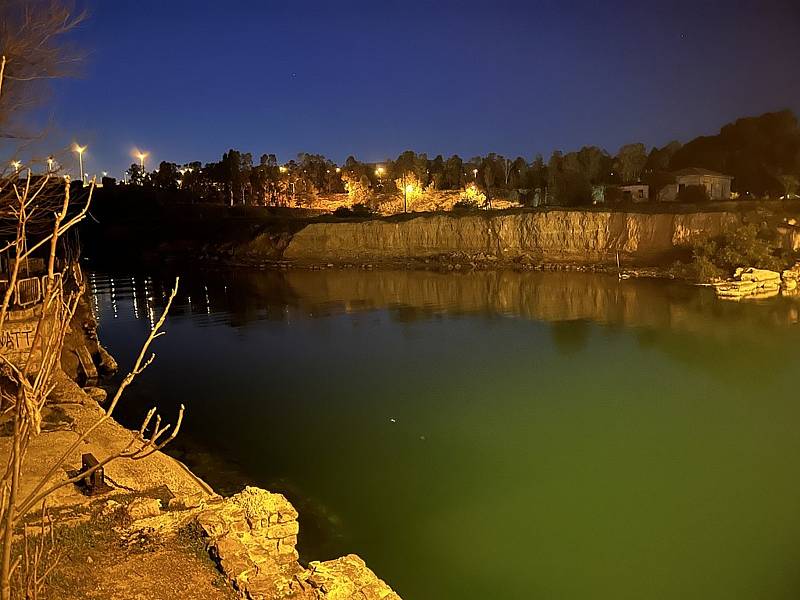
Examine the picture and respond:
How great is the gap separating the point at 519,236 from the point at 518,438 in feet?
157

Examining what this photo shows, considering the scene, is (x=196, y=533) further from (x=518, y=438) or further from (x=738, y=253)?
(x=738, y=253)

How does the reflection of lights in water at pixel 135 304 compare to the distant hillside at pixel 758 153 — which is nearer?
the reflection of lights in water at pixel 135 304

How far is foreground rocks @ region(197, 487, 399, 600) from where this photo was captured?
307 inches

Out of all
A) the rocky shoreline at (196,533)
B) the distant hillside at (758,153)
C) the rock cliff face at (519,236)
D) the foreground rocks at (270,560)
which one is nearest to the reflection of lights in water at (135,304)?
the rock cliff face at (519,236)

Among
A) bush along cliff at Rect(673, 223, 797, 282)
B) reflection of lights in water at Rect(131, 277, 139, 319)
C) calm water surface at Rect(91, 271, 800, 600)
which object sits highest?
bush along cliff at Rect(673, 223, 797, 282)

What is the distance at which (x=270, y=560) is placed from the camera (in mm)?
8484

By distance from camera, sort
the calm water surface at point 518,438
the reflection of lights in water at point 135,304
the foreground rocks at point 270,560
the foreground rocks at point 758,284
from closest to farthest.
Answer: the foreground rocks at point 270,560 < the calm water surface at point 518,438 < the foreground rocks at point 758,284 < the reflection of lights in water at point 135,304

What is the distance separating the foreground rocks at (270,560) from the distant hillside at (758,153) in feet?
224

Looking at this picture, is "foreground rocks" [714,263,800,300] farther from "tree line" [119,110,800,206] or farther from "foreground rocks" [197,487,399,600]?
"foreground rocks" [197,487,399,600]

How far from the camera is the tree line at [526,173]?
231 feet

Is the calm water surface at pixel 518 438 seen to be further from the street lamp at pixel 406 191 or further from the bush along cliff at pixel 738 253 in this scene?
the street lamp at pixel 406 191

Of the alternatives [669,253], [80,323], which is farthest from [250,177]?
[80,323]

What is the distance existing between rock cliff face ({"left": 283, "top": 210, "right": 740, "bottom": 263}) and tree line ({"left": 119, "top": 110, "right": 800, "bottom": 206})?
13478 millimetres

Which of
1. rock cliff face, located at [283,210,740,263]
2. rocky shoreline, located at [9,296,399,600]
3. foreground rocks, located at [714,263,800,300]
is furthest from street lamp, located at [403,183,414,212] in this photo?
rocky shoreline, located at [9,296,399,600]
